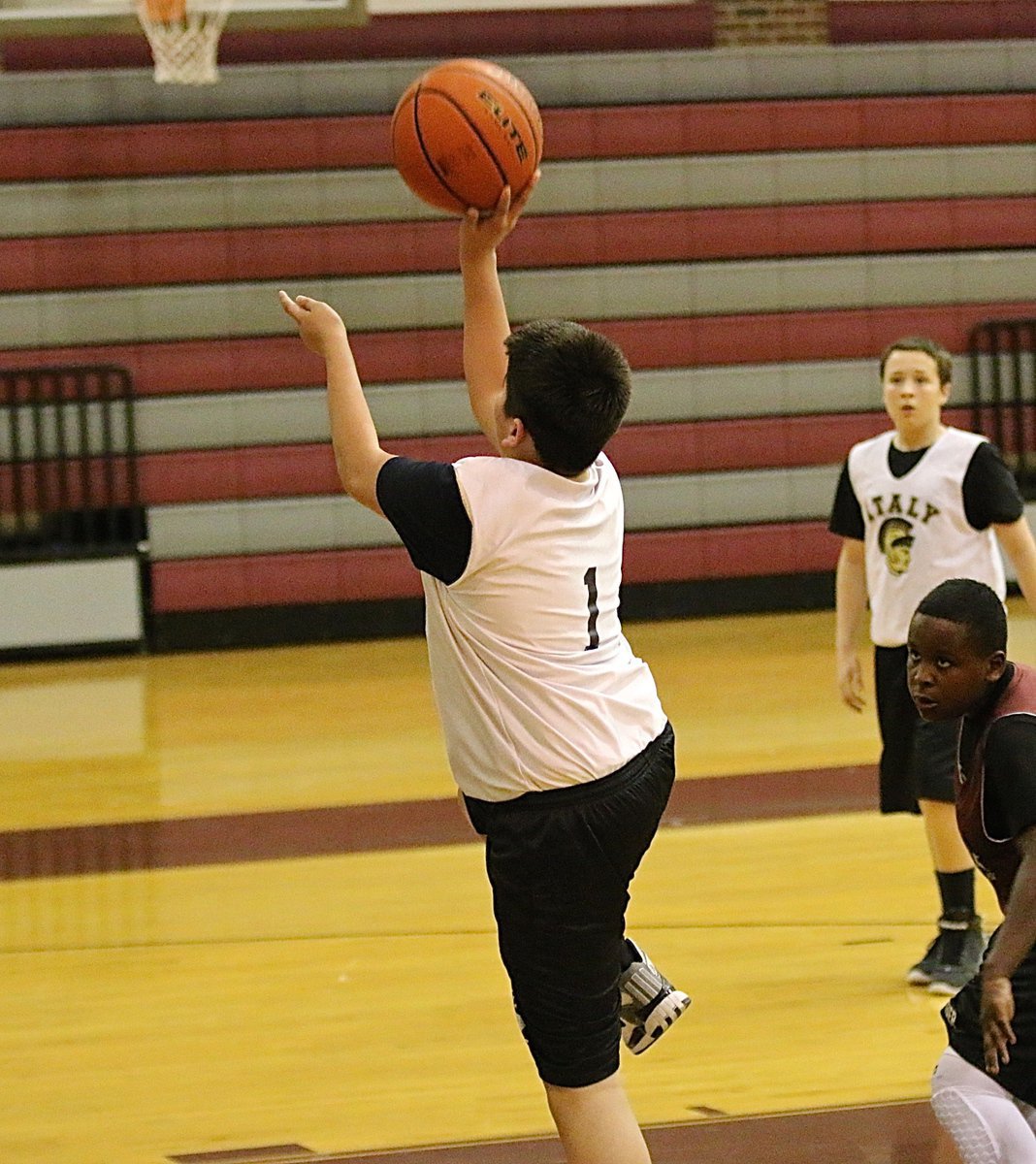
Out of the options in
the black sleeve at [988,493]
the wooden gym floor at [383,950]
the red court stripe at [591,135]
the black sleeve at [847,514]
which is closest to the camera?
the wooden gym floor at [383,950]

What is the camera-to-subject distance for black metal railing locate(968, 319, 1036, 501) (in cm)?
1102

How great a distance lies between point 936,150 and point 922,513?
22.8 feet

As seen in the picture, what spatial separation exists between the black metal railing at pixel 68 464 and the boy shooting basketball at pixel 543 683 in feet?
25.8

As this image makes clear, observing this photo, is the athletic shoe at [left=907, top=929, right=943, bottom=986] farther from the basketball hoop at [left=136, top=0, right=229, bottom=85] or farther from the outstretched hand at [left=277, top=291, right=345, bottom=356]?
the basketball hoop at [left=136, top=0, right=229, bottom=85]

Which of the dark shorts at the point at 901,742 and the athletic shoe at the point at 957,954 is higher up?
the dark shorts at the point at 901,742

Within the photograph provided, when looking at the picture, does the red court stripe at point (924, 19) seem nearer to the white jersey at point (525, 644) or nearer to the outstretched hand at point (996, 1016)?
the white jersey at point (525, 644)

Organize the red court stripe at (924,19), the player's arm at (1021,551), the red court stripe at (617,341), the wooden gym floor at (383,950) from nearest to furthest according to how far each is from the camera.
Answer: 1. the wooden gym floor at (383,950)
2. the player's arm at (1021,551)
3. the red court stripe at (617,341)
4. the red court stripe at (924,19)

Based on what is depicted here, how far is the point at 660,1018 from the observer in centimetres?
304

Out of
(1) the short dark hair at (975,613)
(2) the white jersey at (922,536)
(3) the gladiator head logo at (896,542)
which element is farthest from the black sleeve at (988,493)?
(1) the short dark hair at (975,613)

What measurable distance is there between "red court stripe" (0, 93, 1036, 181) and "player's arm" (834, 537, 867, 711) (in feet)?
19.4

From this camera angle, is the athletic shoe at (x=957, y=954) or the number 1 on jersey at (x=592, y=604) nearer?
the number 1 on jersey at (x=592, y=604)

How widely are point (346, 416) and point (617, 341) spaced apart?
796 cm

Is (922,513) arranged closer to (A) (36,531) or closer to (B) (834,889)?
(B) (834,889)

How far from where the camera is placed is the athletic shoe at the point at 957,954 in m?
4.39
